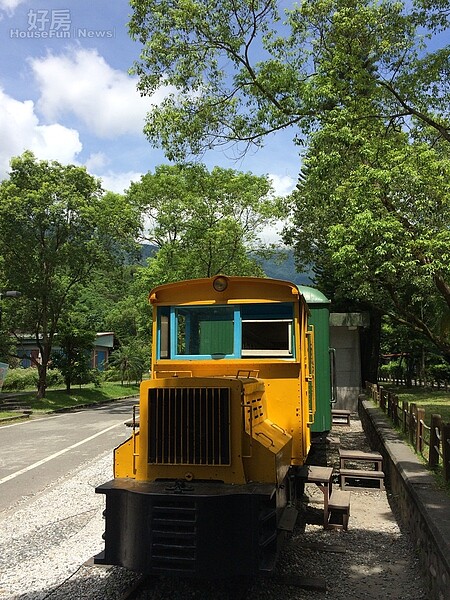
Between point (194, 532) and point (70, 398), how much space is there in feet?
80.3

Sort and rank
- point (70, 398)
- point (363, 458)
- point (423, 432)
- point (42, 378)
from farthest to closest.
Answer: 1. point (70, 398)
2. point (42, 378)
3. point (423, 432)
4. point (363, 458)

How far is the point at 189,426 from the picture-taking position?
4.67 m

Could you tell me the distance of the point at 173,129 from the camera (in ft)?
42.1

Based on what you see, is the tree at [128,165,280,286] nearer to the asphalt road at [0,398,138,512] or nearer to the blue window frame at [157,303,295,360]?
the asphalt road at [0,398,138,512]

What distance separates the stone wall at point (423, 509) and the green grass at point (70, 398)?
1594 centimetres

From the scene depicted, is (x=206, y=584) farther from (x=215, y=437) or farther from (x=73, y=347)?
(x=73, y=347)

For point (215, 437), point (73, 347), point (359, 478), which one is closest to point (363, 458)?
point (359, 478)

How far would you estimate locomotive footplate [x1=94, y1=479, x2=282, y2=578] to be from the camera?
411cm

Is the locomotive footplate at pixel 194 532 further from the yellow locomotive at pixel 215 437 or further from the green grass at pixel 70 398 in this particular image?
the green grass at pixel 70 398

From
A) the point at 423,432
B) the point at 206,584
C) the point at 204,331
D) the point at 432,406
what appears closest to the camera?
the point at 206,584

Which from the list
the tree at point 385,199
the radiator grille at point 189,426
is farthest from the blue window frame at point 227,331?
the tree at point 385,199

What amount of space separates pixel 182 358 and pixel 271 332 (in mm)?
1023

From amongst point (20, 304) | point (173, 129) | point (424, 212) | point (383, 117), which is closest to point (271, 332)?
point (424, 212)

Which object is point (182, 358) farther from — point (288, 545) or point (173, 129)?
point (173, 129)
